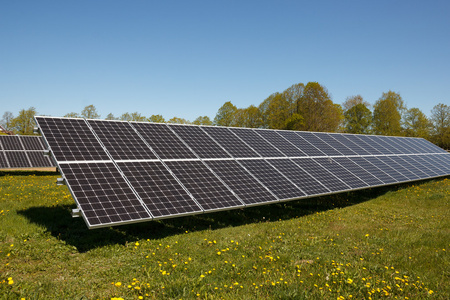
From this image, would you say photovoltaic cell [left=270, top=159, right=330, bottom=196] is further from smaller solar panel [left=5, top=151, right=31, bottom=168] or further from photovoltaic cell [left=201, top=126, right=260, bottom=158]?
smaller solar panel [left=5, top=151, right=31, bottom=168]

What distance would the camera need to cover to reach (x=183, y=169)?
39.6 feet

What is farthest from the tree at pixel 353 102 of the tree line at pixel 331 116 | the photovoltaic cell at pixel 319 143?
the photovoltaic cell at pixel 319 143

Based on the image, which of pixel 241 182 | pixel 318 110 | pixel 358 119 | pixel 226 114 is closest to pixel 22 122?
pixel 226 114

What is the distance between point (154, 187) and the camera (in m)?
10.5

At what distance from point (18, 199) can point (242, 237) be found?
10.8 metres

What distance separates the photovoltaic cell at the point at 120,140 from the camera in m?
11.7

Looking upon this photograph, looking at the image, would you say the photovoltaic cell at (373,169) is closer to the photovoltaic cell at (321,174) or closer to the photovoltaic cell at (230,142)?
the photovoltaic cell at (321,174)

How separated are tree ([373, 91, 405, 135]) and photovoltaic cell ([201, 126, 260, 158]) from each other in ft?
197

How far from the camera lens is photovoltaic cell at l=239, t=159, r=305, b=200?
42.7 ft

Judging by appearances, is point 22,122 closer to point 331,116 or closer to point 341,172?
point 331,116

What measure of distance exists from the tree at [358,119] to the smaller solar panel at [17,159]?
212ft

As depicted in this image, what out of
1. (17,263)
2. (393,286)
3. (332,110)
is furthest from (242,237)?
(332,110)

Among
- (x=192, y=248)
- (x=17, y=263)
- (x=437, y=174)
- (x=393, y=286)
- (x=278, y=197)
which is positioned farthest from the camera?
(x=437, y=174)

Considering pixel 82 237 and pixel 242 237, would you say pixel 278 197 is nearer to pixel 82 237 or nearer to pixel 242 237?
pixel 242 237
